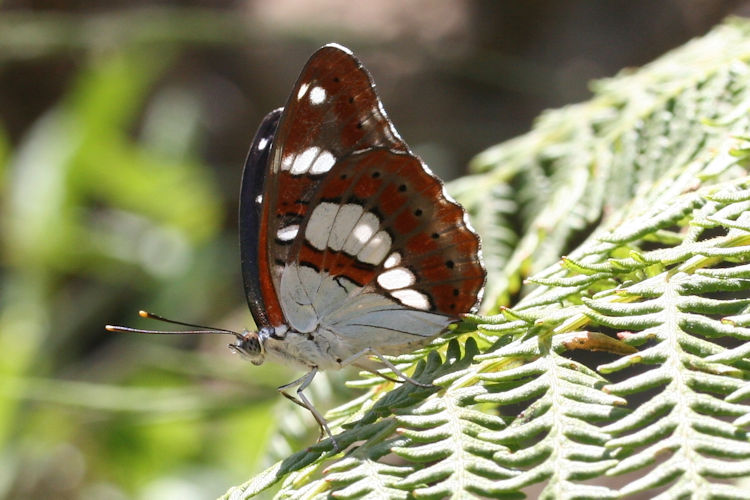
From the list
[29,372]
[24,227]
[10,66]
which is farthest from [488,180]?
[10,66]

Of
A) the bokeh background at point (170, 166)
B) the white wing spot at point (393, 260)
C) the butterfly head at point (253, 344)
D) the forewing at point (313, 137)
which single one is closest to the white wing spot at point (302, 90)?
the forewing at point (313, 137)

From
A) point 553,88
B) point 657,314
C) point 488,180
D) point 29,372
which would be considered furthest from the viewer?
point 553,88

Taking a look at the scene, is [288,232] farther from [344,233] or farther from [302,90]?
[302,90]

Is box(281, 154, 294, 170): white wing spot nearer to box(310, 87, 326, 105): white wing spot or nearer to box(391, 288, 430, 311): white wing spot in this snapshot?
box(310, 87, 326, 105): white wing spot

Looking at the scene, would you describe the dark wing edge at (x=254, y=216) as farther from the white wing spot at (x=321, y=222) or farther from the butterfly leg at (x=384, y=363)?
the butterfly leg at (x=384, y=363)

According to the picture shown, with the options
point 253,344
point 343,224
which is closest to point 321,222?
point 343,224

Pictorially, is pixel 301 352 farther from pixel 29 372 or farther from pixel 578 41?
pixel 578 41

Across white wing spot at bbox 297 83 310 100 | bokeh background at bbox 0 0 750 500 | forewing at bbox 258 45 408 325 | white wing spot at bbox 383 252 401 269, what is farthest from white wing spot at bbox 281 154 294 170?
bokeh background at bbox 0 0 750 500
